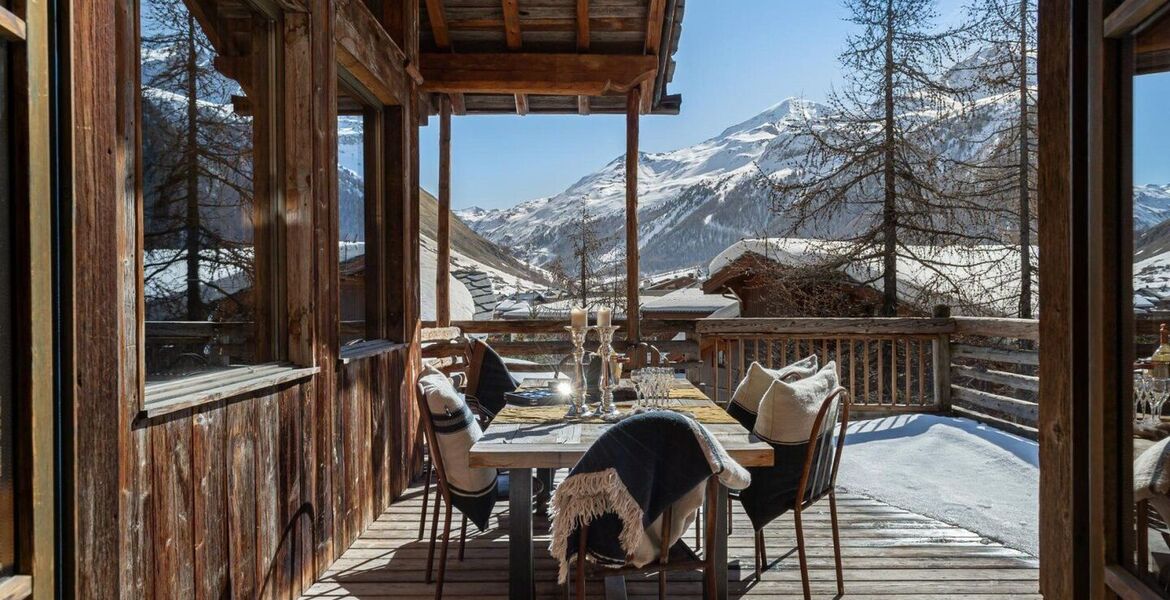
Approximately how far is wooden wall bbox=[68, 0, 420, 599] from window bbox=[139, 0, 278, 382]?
0.13 metres

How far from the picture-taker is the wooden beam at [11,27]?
4.07 ft

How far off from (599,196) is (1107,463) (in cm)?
4596

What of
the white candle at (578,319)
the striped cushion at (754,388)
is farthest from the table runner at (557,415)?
the white candle at (578,319)

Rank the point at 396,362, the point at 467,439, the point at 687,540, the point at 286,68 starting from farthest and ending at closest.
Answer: the point at 396,362, the point at 687,540, the point at 286,68, the point at 467,439

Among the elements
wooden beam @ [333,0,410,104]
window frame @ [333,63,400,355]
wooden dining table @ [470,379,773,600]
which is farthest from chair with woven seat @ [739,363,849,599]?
wooden beam @ [333,0,410,104]

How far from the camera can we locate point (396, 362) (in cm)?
408

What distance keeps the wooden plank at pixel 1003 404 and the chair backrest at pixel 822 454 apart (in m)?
3.35

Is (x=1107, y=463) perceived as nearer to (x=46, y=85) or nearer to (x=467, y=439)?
(x=467, y=439)

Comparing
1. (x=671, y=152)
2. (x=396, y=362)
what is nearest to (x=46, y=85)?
(x=396, y=362)

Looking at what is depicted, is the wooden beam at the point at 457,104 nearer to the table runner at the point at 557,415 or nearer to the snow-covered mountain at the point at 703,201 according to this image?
the table runner at the point at 557,415

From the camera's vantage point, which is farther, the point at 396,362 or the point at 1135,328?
the point at 396,362

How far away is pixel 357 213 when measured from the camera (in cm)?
380

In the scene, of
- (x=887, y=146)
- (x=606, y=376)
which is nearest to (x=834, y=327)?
(x=606, y=376)

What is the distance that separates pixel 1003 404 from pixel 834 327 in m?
1.37
